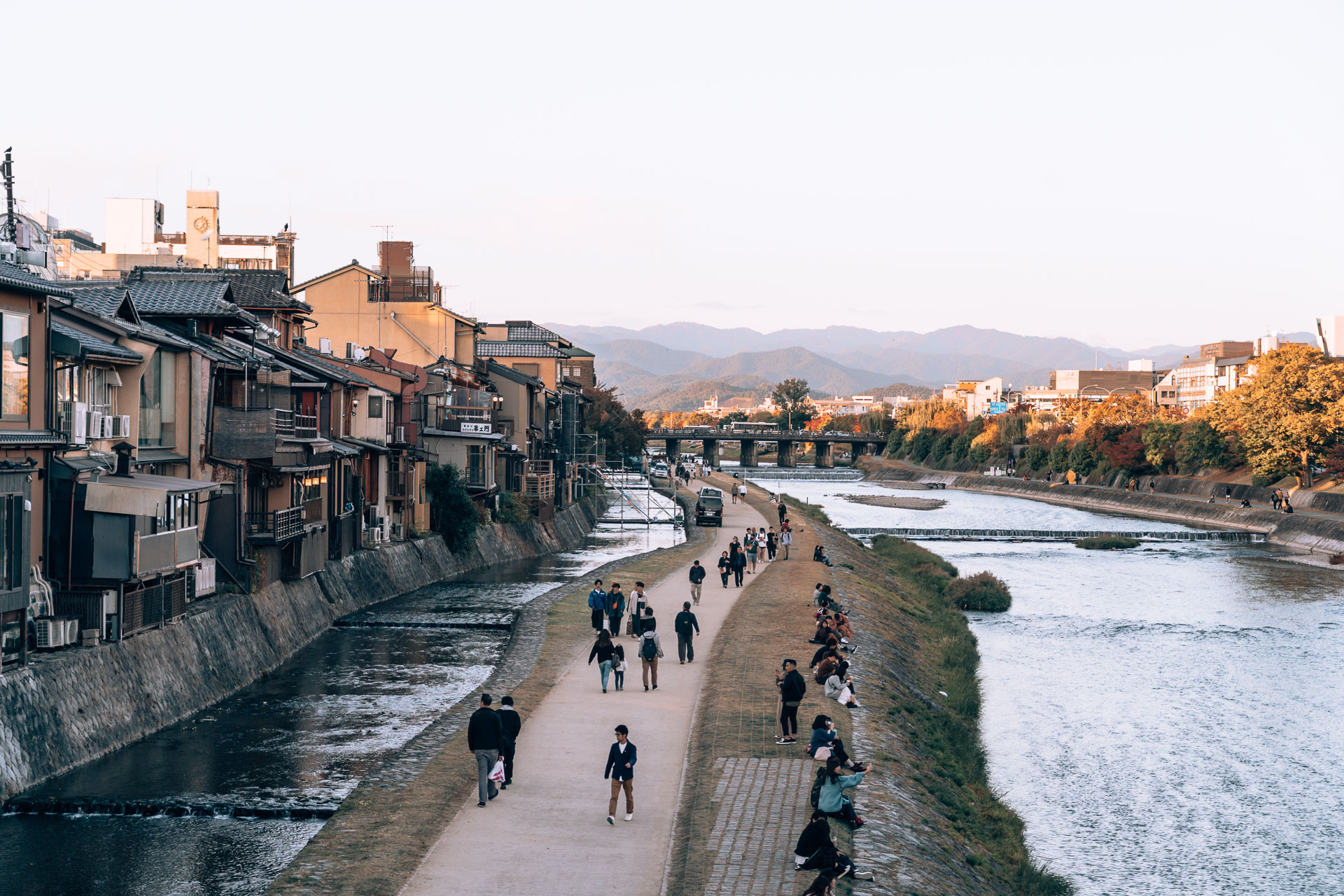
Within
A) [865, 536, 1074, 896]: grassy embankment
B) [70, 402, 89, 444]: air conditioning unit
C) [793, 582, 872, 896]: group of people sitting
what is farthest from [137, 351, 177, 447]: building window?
[865, 536, 1074, 896]: grassy embankment

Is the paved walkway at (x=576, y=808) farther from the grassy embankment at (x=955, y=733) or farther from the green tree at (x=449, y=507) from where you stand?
the green tree at (x=449, y=507)

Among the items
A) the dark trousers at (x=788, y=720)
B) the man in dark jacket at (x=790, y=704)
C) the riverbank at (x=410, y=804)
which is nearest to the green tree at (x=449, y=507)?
the riverbank at (x=410, y=804)

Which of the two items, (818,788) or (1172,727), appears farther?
(1172,727)

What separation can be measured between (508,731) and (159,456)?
1419 centimetres

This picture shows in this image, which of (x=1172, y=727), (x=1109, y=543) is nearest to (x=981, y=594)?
(x=1172, y=727)

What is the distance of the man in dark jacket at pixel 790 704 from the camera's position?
2211 centimetres

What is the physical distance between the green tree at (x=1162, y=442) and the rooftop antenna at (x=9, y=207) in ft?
377

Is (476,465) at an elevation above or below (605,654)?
above

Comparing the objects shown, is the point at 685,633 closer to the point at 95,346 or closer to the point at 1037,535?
the point at 95,346

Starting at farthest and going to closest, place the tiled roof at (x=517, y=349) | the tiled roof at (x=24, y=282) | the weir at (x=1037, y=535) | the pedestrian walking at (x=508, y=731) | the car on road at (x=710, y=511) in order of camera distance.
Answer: the weir at (x=1037, y=535), the tiled roof at (x=517, y=349), the car on road at (x=710, y=511), the tiled roof at (x=24, y=282), the pedestrian walking at (x=508, y=731)

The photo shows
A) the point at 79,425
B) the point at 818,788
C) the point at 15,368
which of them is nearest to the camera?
the point at 818,788

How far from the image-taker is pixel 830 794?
17328mm

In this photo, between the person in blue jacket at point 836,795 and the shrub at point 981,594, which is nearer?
the person in blue jacket at point 836,795

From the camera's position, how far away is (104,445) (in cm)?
2573
